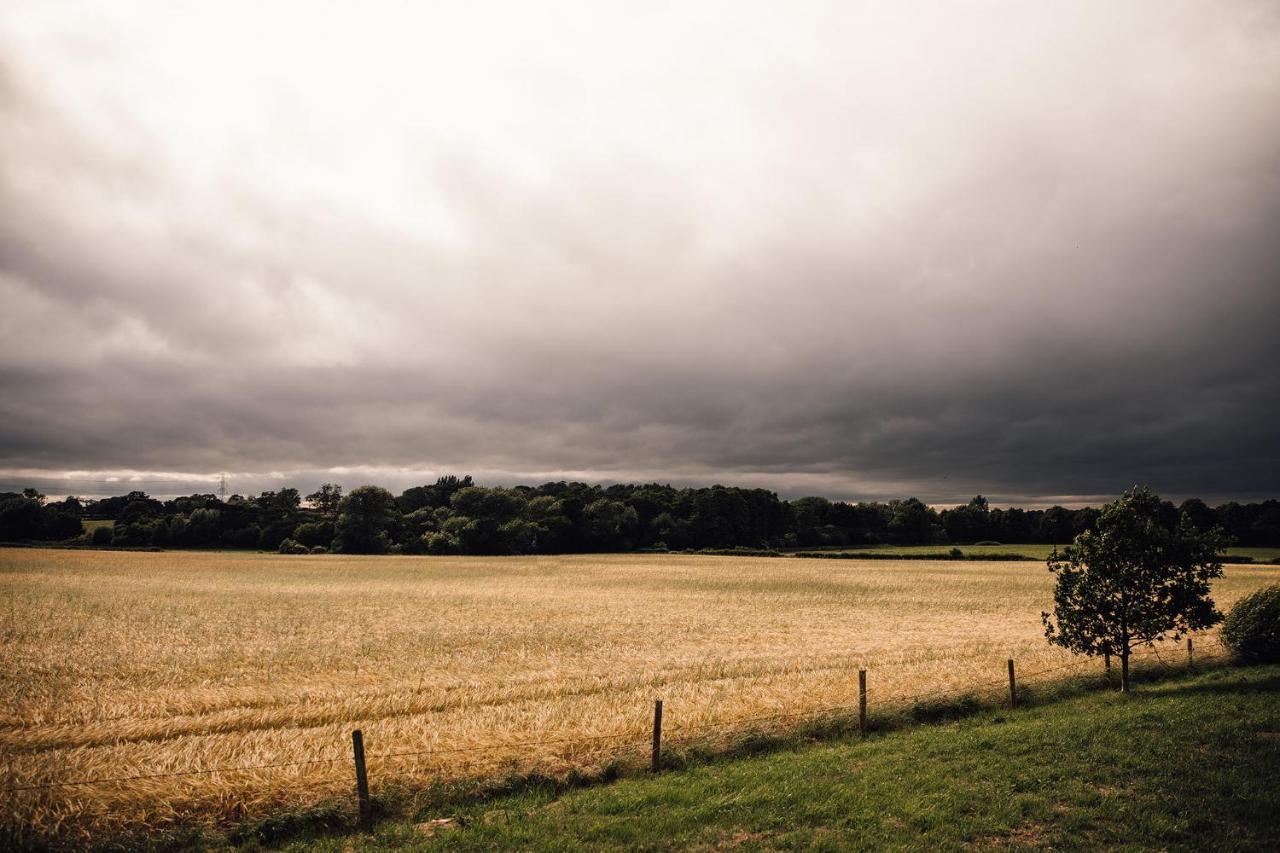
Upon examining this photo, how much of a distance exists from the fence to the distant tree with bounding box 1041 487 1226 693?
1.97m

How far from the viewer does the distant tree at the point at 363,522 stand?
120625 millimetres

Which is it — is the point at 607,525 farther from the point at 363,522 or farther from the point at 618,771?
the point at 618,771

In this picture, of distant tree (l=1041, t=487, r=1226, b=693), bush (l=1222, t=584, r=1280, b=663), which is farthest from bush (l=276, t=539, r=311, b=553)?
bush (l=1222, t=584, r=1280, b=663)

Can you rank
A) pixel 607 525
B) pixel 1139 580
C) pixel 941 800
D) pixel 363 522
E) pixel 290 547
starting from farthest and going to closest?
pixel 607 525, pixel 363 522, pixel 290 547, pixel 1139 580, pixel 941 800

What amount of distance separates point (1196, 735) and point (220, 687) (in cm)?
2789

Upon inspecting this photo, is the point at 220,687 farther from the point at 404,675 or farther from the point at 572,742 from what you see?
the point at 572,742

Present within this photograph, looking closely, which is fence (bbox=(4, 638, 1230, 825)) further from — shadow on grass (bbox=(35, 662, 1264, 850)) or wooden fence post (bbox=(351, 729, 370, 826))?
shadow on grass (bbox=(35, 662, 1264, 850))

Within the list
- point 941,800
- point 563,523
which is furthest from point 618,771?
point 563,523

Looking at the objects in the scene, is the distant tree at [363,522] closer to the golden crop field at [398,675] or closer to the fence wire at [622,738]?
the golden crop field at [398,675]

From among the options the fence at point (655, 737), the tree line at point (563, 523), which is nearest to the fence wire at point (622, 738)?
the fence at point (655, 737)

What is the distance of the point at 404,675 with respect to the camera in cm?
2275

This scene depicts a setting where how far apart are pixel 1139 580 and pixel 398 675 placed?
2602 cm

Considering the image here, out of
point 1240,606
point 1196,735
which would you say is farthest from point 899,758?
point 1240,606

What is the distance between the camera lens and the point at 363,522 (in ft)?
398
